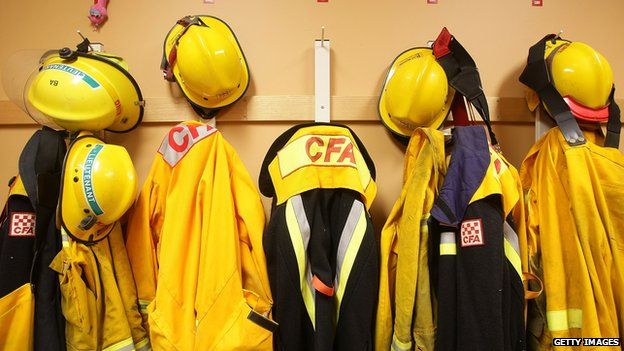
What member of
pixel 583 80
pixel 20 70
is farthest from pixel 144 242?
pixel 583 80

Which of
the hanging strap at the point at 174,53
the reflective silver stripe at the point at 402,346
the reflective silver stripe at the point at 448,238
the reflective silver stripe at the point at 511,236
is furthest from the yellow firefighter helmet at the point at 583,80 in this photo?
the hanging strap at the point at 174,53

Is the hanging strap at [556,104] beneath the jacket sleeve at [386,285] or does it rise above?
above

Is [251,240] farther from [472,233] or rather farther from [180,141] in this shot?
[472,233]

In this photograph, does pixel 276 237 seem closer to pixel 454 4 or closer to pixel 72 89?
pixel 72 89

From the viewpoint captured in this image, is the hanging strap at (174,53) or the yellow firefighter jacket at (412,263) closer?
the yellow firefighter jacket at (412,263)

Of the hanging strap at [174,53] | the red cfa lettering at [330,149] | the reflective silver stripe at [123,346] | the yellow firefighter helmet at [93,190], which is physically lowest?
the reflective silver stripe at [123,346]

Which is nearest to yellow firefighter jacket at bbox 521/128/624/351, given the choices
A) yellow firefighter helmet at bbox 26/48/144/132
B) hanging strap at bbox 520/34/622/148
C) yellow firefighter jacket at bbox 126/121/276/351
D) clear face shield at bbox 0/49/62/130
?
hanging strap at bbox 520/34/622/148

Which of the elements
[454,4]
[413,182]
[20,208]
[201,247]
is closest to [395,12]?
[454,4]

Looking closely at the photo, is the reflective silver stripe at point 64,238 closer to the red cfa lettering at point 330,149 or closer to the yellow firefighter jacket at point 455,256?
the red cfa lettering at point 330,149

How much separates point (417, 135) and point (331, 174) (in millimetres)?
269

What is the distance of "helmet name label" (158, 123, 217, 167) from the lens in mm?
895

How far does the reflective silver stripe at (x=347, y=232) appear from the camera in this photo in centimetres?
83

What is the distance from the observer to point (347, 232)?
2.73ft

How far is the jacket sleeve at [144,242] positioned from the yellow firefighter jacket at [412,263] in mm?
605
